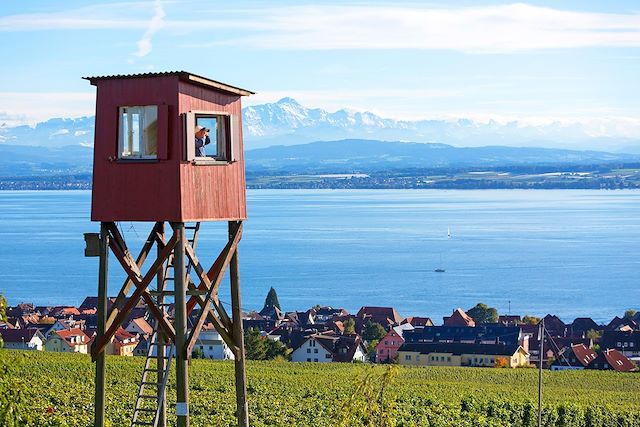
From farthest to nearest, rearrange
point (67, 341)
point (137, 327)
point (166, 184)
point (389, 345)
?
point (137, 327) < point (389, 345) < point (67, 341) < point (166, 184)

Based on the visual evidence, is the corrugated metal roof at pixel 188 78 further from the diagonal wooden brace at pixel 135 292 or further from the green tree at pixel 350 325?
the green tree at pixel 350 325

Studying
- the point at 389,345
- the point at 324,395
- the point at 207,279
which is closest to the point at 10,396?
the point at 207,279

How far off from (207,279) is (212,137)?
1.64 m

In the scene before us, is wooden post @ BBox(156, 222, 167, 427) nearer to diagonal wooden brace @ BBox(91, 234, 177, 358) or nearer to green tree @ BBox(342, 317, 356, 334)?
diagonal wooden brace @ BBox(91, 234, 177, 358)

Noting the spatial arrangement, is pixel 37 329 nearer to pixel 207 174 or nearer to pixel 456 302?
pixel 456 302

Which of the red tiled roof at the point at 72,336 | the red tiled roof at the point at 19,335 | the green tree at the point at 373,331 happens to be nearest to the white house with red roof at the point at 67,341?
the red tiled roof at the point at 72,336

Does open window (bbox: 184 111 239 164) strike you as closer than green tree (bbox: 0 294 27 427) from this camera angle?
No

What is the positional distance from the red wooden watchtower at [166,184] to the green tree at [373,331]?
190ft

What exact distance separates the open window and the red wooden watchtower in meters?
0.01

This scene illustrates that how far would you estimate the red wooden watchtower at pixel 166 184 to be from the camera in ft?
41.2

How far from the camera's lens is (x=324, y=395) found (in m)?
29.4

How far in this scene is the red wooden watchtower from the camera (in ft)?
41.2

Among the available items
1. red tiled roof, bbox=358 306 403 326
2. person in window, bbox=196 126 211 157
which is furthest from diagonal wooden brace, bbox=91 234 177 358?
red tiled roof, bbox=358 306 403 326

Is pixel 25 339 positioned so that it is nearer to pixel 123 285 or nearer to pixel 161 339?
pixel 161 339
